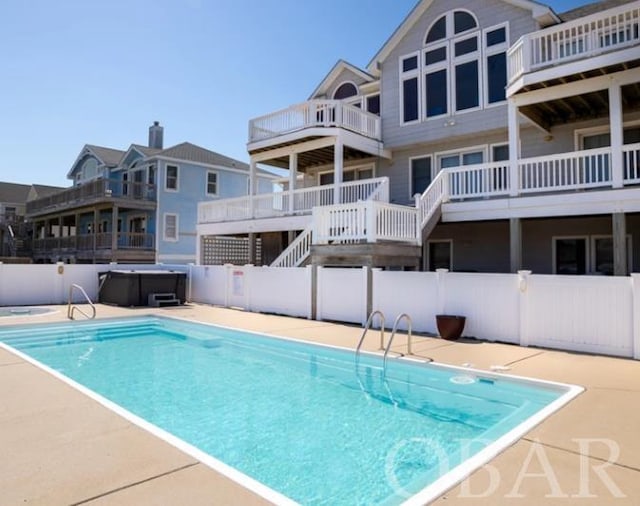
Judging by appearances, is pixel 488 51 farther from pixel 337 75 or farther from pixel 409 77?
pixel 337 75

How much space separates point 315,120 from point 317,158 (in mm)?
3086

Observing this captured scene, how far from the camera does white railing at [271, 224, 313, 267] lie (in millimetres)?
14008

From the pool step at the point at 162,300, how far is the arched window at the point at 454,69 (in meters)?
10.6

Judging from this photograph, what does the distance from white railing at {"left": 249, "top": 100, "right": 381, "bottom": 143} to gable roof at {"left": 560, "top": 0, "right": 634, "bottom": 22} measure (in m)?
7.01

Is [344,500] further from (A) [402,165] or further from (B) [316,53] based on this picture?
(B) [316,53]

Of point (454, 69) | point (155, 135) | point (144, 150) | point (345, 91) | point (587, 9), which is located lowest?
point (454, 69)

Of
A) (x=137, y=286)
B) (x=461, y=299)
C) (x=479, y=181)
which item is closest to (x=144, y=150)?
(x=137, y=286)

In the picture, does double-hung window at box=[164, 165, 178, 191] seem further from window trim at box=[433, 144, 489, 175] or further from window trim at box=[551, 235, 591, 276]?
window trim at box=[551, 235, 591, 276]

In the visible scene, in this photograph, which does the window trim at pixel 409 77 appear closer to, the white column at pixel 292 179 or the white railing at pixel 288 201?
the white railing at pixel 288 201

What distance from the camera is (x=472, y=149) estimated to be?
51.8ft

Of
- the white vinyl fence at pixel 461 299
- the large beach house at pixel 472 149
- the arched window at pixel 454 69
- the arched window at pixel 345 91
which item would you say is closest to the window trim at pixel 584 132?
the large beach house at pixel 472 149

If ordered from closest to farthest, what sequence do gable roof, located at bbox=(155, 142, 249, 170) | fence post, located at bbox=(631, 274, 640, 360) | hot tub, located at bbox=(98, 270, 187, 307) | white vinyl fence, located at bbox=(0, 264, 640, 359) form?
fence post, located at bbox=(631, 274, 640, 360) < white vinyl fence, located at bbox=(0, 264, 640, 359) < hot tub, located at bbox=(98, 270, 187, 307) < gable roof, located at bbox=(155, 142, 249, 170)

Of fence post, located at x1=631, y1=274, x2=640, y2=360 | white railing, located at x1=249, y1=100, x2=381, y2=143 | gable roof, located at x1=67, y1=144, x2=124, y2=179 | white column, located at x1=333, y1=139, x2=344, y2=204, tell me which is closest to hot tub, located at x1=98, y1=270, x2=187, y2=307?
white railing, located at x1=249, y1=100, x2=381, y2=143

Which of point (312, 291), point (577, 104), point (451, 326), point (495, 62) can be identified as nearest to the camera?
point (451, 326)
